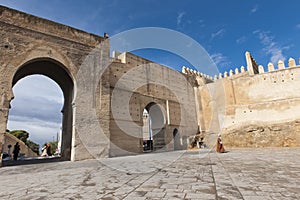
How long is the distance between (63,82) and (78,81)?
8.33ft

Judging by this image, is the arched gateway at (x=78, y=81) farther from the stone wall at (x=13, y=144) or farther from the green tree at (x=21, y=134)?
the green tree at (x=21, y=134)

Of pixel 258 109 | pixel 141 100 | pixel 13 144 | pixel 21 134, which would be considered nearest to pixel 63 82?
pixel 141 100

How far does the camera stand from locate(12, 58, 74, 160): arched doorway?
995cm

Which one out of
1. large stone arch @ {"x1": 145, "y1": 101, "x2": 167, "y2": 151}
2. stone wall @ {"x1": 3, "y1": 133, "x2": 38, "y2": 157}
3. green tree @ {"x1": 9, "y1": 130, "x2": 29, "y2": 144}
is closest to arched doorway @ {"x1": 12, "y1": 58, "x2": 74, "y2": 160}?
large stone arch @ {"x1": 145, "y1": 101, "x2": 167, "y2": 151}

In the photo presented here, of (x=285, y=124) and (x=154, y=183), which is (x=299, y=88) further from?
(x=154, y=183)

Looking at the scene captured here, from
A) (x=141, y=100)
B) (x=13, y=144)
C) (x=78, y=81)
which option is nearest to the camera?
(x=78, y=81)

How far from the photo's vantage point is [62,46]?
30.2 feet

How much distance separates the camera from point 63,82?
37.2 feet

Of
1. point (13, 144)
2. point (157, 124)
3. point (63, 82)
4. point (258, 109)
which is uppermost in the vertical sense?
point (63, 82)

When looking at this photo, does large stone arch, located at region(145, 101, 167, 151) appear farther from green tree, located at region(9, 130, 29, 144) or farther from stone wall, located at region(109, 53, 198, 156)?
green tree, located at region(9, 130, 29, 144)

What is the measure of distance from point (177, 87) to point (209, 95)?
4279 mm

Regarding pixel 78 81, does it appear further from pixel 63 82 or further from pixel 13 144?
pixel 13 144

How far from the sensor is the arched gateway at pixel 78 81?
789 centimetres

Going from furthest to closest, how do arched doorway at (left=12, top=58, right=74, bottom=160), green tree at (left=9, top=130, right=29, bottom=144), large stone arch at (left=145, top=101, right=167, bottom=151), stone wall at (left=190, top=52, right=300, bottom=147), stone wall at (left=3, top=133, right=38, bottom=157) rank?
green tree at (left=9, top=130, right=29, bottom=144) < stone wall at (left=3, top=133, right=38, bottom=157) < large stone arch at (left=145, top=101, right=167, bottom=151) < stone wall at (left=190, top=52, right=300, bottom=147) < arched doorway at (left=12, top=58, right=74, bottom=160)
